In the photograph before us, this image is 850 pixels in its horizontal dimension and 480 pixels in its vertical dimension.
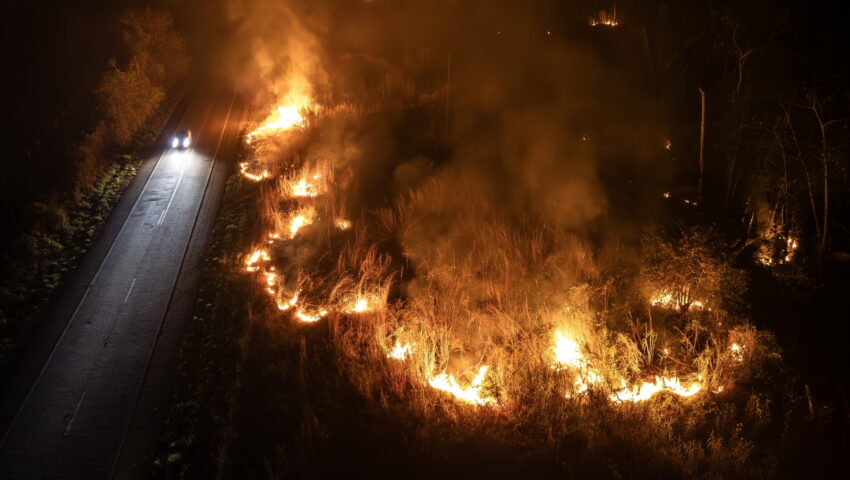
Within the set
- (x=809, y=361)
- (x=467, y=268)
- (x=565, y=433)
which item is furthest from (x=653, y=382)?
(x=467, y=268)

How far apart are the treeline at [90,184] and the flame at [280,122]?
4.67 metres

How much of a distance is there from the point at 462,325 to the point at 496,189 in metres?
5.82

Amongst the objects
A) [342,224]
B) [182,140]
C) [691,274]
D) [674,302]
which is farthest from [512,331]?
[182,140]

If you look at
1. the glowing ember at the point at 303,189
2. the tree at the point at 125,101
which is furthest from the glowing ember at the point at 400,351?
the tree at the point at 125,101

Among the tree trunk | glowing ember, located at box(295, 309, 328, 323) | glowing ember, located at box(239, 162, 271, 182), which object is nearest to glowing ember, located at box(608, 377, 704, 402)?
the tree trunk

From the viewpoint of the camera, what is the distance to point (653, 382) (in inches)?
383

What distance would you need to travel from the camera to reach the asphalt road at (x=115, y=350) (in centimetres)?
898

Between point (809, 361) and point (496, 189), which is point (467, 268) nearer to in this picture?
point (496, 189)

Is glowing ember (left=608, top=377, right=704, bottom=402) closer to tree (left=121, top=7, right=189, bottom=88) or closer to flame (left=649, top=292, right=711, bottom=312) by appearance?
flame (left=649, top=292, right=711, bottom=312)

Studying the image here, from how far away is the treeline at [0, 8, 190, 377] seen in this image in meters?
12.9

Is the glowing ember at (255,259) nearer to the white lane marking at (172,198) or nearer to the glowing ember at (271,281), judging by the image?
the glowing ember at (271,281)

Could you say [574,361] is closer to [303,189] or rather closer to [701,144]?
[701,144]

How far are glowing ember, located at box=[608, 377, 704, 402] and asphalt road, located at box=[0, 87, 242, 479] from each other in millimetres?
8093

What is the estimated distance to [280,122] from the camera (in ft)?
72.9
